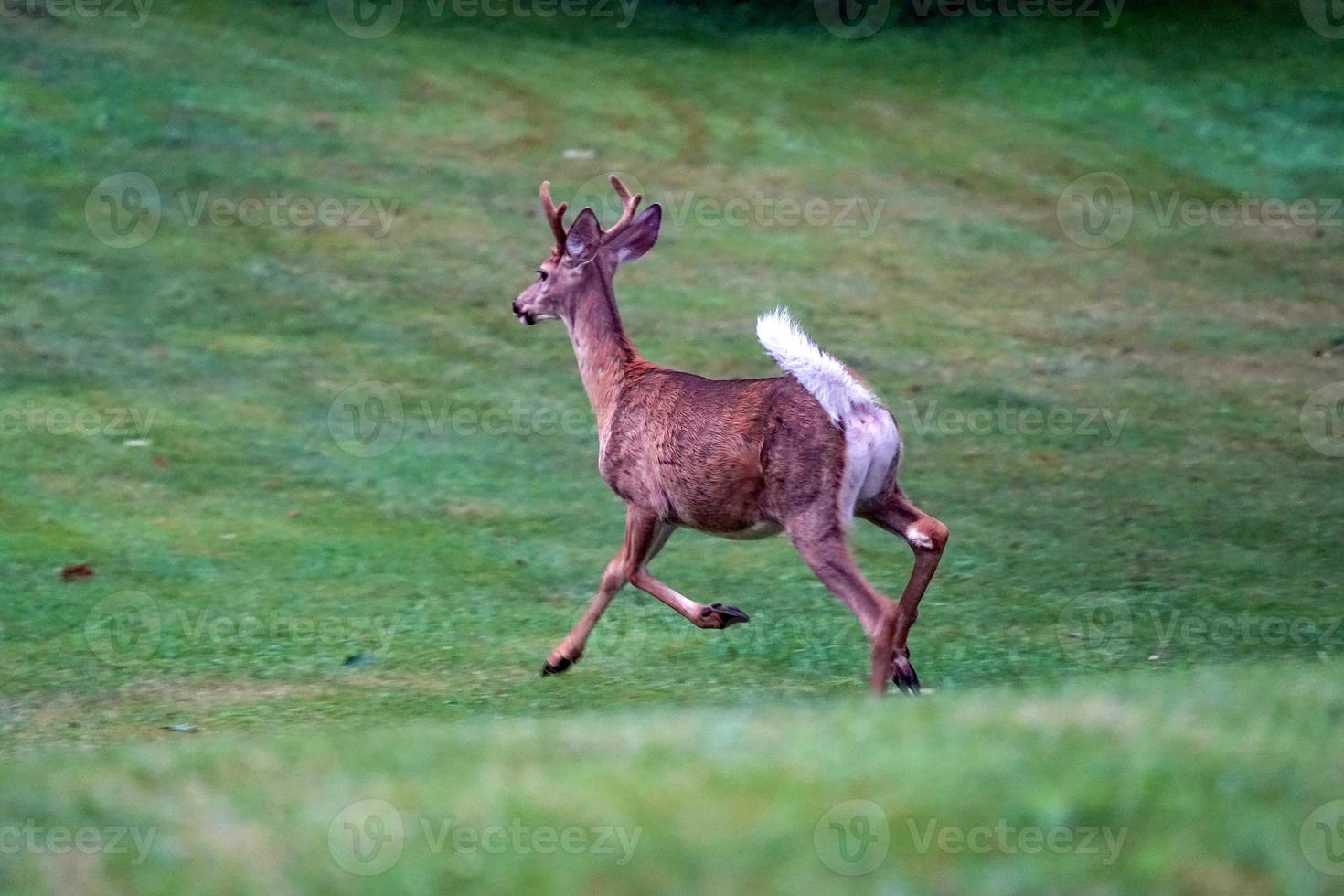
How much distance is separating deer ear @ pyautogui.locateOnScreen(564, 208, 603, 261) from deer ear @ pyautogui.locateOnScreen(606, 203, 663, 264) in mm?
111

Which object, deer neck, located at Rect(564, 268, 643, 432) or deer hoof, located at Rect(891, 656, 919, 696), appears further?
deer neck, located at Rect(564, 268, 643, 432)

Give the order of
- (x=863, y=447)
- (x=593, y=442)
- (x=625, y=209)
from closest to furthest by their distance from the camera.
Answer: (x=863, y=447), (x=625, y=209), (x=593, y=442)

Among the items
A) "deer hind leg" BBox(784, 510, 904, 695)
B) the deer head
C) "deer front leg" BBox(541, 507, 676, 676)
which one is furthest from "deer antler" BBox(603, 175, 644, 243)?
"deer hind leg" BBox(784, 510, 904, 695)

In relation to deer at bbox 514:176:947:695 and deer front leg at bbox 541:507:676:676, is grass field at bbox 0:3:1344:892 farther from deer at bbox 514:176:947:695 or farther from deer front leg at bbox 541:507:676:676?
deer at bbox 514:176:947:695

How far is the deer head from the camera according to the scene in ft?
33.3

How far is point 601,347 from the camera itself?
9930mm

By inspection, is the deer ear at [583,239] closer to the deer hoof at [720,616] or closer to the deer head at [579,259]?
the deer head at [579,259]

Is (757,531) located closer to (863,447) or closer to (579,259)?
(863,447)

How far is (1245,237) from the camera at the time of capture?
19594mm

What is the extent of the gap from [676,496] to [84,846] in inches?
175

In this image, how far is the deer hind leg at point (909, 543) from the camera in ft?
27.5

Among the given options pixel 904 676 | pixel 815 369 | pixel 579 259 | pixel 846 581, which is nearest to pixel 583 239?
pixel 579 259

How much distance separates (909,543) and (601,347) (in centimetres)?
236

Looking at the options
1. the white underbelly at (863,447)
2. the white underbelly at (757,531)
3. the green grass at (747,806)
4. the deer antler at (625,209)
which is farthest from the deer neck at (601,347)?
the green grass at (747,806)
